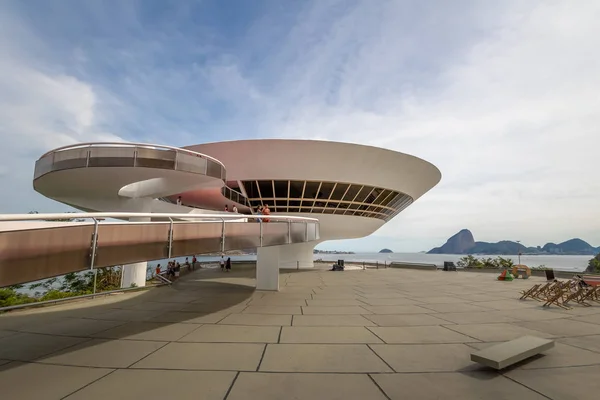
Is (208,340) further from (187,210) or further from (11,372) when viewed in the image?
(187,210)

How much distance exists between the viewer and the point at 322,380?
4.96 meters

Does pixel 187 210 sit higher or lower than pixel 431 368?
higher

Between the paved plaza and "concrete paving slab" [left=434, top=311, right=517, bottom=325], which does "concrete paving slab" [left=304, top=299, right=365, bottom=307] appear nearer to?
the paved plaza

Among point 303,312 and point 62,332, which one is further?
point 303,312

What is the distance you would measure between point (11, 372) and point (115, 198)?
1653 cm

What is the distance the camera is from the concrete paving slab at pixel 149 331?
7.51 m

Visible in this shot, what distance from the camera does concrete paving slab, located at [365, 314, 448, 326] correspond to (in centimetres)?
903

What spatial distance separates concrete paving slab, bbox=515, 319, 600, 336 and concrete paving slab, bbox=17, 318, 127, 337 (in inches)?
466

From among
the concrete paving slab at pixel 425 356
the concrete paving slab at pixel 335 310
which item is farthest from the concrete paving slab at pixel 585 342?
the concrete paving slab at pixel 335 310

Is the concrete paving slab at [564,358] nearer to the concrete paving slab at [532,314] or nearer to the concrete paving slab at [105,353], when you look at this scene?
the concrete paving slab at [532,314]

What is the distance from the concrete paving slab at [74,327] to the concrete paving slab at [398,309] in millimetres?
8208

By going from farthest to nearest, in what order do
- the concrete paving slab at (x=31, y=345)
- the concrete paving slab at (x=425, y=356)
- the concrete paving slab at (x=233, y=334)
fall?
the concrete paving slab at (x=233, y=334)
the concrete paving slab at (x=31, y=345)
the concrete paving slab at (x=425, y=356)

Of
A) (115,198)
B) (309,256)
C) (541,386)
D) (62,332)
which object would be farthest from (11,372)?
(309,256)

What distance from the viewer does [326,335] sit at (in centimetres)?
766
